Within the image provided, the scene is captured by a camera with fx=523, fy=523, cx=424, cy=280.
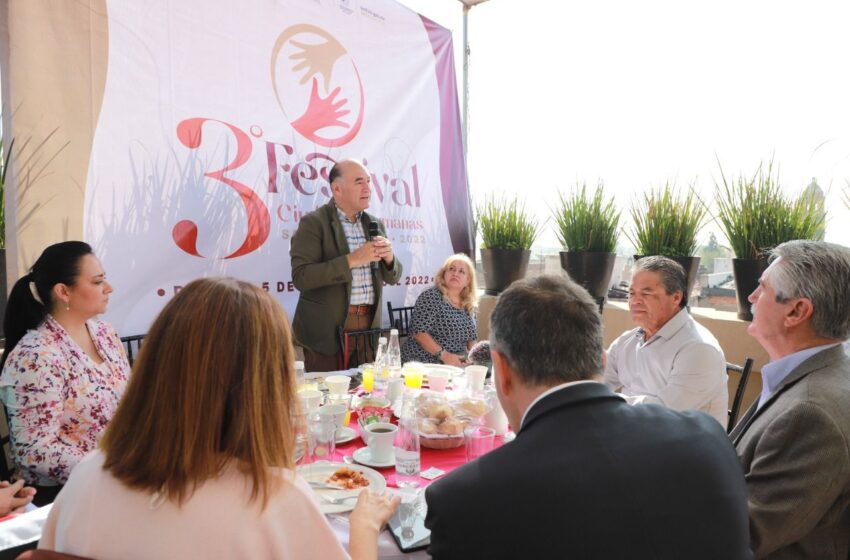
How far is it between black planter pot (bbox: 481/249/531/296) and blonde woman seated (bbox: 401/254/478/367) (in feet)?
2.76

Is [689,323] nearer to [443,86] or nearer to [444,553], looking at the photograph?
[444,553]

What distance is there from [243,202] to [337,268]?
781 millimetres

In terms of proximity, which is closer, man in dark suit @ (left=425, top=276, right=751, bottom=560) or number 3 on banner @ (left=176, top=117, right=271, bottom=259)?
man in dark suit @ (left=425, top=276, right=751, bottom=560)

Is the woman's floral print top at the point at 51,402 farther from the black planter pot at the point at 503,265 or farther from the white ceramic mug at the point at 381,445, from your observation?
the black planter pot at the point at 503,265

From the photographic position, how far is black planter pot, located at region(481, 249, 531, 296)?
4.41 m

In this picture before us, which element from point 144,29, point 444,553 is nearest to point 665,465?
point 444,553

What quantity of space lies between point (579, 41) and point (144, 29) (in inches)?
123

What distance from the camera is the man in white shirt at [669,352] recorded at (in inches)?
77.5

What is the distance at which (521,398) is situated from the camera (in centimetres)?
100

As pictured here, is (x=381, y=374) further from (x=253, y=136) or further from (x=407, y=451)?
(x=253, y=136)

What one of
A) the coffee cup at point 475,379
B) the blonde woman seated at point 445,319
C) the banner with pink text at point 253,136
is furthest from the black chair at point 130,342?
the coffee cup at point 475,379

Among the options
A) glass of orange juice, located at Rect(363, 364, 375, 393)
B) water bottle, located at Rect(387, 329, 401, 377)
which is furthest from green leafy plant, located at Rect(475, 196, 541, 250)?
glass of orange juice, located at Rect(363, 364, 375, 393)

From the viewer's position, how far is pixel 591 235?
3967mm

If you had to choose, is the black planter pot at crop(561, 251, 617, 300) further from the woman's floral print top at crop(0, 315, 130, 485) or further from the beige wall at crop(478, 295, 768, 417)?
the woman's floral print top at crop(0, 315, 130, 485)
